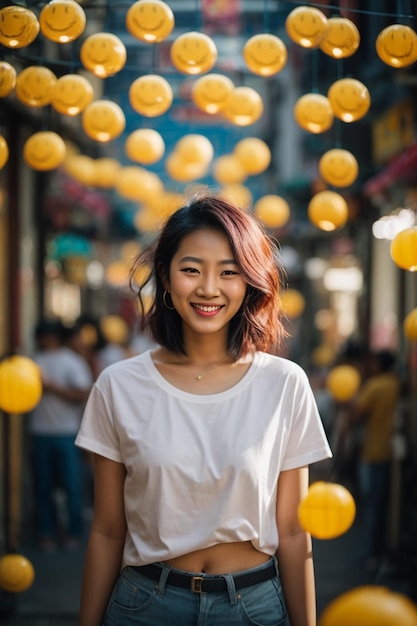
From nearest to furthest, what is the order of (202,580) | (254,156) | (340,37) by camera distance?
1. (202,580)
2. (340,37)
3. (254,156)

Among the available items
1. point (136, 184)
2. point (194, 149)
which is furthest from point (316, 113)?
point (136, 184)

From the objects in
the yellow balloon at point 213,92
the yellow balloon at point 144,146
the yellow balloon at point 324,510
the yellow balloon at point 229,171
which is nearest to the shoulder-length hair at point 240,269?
the yellow balloon at point 324,510

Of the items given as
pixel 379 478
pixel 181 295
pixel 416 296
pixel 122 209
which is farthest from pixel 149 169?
pixel 181 295

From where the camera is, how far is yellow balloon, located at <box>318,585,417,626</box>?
1860 millimetres

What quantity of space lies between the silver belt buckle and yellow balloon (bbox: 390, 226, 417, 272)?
1.59 metres

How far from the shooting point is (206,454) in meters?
2.49

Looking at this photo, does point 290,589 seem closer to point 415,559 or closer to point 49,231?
point 415,559

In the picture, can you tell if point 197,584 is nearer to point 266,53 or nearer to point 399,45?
point 399,45

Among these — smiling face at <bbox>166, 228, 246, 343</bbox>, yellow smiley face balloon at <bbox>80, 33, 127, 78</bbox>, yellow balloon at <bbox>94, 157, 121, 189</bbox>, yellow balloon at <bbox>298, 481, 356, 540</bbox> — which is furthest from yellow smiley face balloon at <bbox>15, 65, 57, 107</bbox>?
yellow balloon at <bbox>94, 157, 121, 189</bbox>

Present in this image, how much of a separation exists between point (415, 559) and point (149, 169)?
11.3m

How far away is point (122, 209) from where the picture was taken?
20.3 m

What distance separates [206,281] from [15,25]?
1373 mm

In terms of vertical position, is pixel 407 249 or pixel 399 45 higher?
pixel 399 45

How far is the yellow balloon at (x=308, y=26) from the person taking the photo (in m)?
3.62
